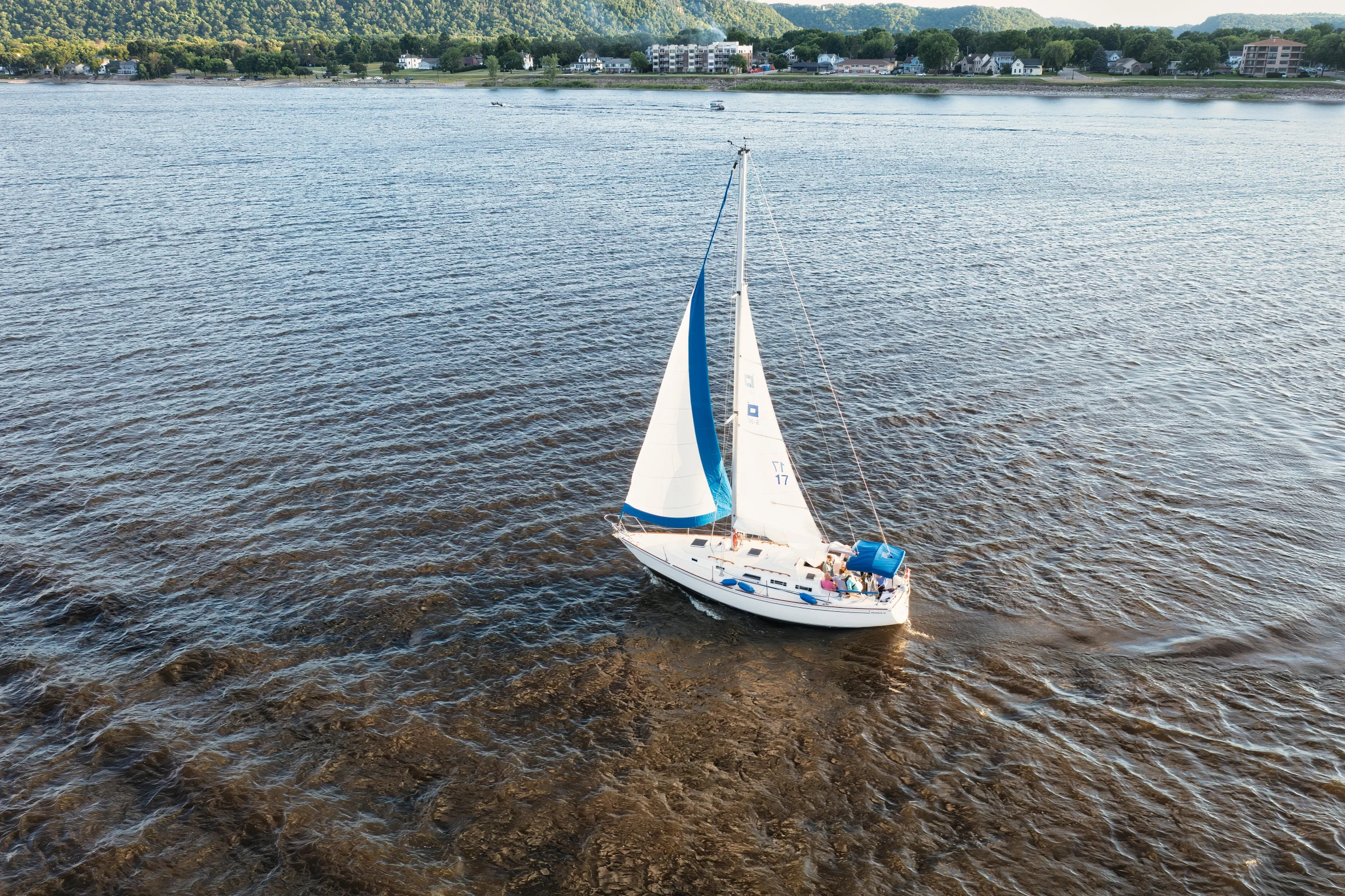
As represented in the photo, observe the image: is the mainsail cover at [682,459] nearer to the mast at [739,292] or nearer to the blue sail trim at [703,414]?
the blue sail trim at [703,414]

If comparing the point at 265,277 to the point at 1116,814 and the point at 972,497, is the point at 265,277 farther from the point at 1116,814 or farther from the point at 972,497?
the point at 1116,814

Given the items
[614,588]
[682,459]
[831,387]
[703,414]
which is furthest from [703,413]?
[831,387]

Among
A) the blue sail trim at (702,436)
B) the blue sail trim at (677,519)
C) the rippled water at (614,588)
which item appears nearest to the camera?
the rippled water at (614,588)

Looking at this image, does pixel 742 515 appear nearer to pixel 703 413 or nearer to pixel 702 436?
pixel 702 436

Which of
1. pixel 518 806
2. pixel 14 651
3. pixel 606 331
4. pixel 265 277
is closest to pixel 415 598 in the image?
pixel 518 806

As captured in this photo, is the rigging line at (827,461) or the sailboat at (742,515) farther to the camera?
the rigging line at (827,461)

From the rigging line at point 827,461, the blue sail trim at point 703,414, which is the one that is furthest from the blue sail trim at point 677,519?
the rigging line at point 827,461
